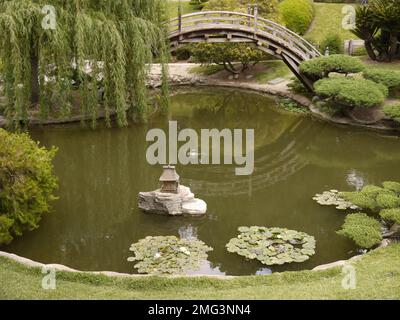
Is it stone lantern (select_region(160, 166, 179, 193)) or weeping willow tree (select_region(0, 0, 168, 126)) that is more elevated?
weeping willow tree (select_region(0, 0, 168, 126))

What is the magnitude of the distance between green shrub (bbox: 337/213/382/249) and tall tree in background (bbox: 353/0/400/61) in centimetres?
1321

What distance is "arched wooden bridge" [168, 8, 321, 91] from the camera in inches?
774

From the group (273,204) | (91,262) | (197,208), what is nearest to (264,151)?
(273,204)

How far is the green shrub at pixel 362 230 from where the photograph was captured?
9.62 meters

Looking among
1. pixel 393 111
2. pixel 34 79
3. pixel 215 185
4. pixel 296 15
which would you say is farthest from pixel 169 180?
pixel 296 15

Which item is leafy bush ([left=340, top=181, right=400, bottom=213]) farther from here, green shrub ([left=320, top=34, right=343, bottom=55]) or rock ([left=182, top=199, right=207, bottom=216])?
green shrub ([left=320, top=34, right=343, bottom=55])

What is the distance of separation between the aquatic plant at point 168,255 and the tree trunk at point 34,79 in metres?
8.16

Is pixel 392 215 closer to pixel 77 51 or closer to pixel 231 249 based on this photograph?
pixel 231 249

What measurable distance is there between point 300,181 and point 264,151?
8.93ft

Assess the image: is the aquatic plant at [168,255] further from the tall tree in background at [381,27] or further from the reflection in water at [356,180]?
the tall tree in background at [381,27]

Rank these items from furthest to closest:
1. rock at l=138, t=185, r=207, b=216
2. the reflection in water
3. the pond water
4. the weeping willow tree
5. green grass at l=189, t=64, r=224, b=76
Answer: green grass at l=189, t=64, r=224, b=76, the weeping willow tree, the reflection in water, rock at l=138, t=185, r=207, b=216, the pond water

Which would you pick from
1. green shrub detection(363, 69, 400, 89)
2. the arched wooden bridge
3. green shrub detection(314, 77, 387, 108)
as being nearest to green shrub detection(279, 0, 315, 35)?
the arched wooden bridge

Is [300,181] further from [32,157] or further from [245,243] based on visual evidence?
[32,157]

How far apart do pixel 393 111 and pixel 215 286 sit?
432 inches
